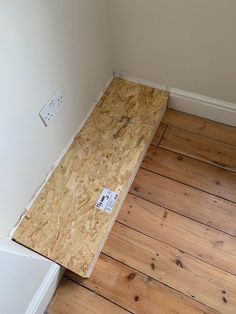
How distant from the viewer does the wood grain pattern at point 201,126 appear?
1552 mm

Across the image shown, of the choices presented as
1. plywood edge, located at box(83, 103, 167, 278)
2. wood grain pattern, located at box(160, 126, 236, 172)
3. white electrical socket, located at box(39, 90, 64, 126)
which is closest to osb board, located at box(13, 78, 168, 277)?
plywood edge, located at box(83, 103, 167, 278)

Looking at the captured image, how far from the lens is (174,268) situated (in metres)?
1.22

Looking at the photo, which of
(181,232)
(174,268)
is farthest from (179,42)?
(174,268)

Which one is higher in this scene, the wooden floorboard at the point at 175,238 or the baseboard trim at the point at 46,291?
the wooden floorboard at the point at 175,238

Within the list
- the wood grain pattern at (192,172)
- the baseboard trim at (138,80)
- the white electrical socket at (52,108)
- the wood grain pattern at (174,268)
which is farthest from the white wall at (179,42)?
the wood grain pattern at (174,268)

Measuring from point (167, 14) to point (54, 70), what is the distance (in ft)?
→ 1.85

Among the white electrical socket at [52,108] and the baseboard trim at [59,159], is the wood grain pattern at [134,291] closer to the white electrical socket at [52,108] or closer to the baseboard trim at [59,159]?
the baseboard trim at [59,159]

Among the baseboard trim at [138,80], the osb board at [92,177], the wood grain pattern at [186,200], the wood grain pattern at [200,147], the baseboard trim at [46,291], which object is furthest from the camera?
the baseboard trim at [138,80]

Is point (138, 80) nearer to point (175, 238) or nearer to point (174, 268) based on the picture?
point (175, 238)

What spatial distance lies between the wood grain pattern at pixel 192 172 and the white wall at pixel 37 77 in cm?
45

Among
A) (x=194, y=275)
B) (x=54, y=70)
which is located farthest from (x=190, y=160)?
(x=54, y=70)

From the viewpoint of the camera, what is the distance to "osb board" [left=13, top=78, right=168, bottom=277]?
3.89 feet

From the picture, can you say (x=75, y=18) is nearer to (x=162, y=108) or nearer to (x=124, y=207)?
(x=162, y=108)

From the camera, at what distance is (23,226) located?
1213 millimetres
